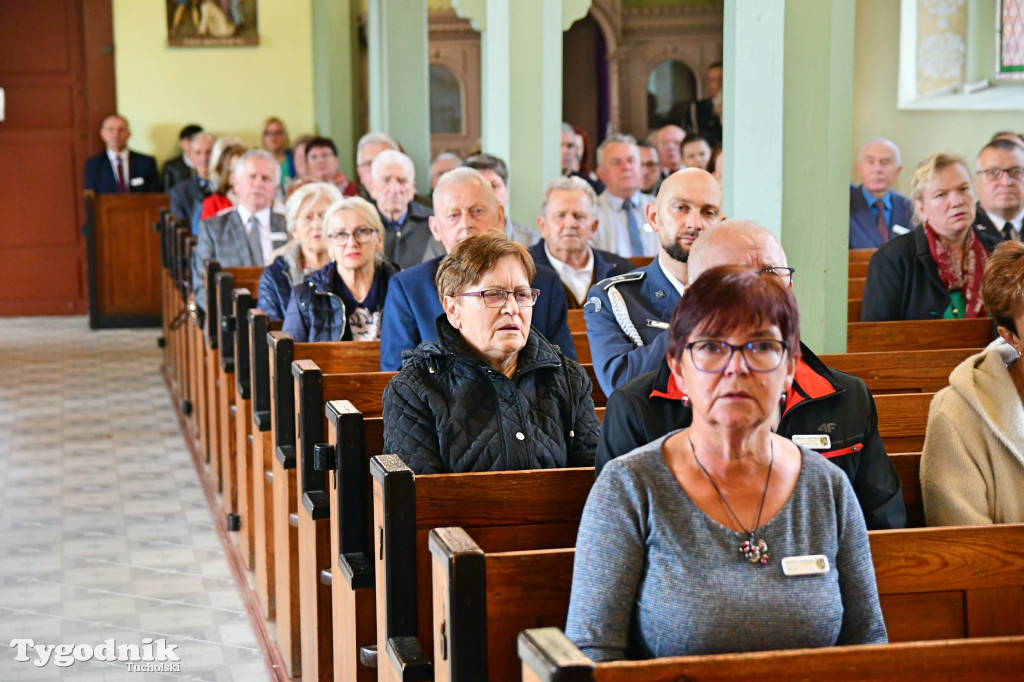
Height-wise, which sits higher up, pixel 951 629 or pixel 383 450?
pixel 383 450

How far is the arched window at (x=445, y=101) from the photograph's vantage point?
13.6 metres

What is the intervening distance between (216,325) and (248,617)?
63.8 inches

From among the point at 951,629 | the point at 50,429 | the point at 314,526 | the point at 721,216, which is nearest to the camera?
the point at 951,629

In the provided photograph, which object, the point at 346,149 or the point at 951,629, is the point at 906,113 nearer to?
the point at 346,149

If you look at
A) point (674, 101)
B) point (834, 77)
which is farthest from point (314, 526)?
point (674, 101)

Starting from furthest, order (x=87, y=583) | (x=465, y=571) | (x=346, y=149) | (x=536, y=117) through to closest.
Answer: (x=346, y=149)
(x=536, y=117)
(x=87, y=583)
(x=465, y=571)

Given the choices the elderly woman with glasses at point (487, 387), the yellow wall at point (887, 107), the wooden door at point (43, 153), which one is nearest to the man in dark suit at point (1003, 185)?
the elderly woman with glasses at point (487, 387)

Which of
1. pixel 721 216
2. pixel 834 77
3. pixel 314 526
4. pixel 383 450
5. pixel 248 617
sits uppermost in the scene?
pixel 834 77

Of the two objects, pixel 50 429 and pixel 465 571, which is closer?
pixel 465 571

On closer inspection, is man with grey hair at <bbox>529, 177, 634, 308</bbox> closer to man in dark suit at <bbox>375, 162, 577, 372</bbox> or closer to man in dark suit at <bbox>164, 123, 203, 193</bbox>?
man in dark suit at <bbox>375, 162, 577, 372</bbox>

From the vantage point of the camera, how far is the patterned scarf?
457 centimetres

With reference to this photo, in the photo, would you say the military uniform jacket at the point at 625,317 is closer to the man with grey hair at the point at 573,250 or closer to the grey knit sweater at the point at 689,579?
the grey knit sweater at the point at 689,579

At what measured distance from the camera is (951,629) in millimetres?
2252

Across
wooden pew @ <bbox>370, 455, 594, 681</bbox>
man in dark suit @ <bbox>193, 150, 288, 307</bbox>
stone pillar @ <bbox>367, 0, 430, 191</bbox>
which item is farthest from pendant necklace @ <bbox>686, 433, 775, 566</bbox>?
stone pillar @ <bbox>367, 0, 430, 191</bbox>
